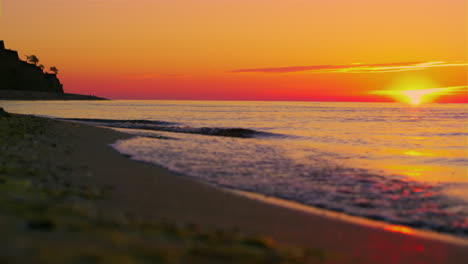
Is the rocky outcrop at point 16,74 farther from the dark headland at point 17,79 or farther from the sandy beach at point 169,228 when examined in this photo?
the sandy beach at point 169,228

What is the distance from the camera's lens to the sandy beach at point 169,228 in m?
3.97

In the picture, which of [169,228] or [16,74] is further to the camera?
[16,74]

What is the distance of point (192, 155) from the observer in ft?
52.5

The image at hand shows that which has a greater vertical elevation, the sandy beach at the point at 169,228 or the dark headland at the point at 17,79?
the dark headland at the point at 17,79

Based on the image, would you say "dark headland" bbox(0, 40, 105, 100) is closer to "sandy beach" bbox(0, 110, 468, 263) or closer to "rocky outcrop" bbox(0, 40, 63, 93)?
"rocky outcrop" bbox(0, 40, 63, 93)

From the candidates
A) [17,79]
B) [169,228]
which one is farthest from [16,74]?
[169,228]

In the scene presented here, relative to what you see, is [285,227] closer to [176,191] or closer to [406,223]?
[406,223]

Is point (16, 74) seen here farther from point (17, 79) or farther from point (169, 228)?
point (169, 228)

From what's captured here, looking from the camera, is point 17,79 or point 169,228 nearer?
point 169,228

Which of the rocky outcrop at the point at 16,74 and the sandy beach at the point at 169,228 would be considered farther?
the rocky outcrop at the point at 16,74

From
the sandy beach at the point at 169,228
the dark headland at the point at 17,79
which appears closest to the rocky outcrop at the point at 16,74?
the dark headland at the point at 17,79

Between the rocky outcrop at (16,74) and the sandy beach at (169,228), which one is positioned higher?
the rocky outcrop at (16,74)

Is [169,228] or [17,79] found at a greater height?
[17,79]

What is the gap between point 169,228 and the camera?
206 inches
